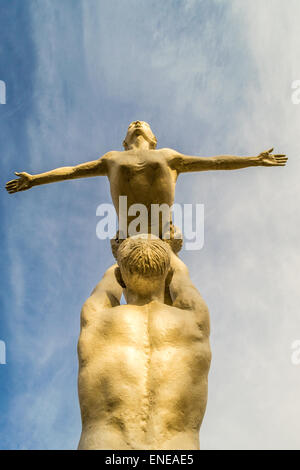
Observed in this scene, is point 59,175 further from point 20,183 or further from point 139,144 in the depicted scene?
point 139,144

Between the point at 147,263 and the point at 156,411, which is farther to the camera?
the point at 147,263

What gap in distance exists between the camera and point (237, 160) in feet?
25.7

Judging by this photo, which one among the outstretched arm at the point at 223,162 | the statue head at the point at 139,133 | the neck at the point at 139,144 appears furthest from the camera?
the statue head at the point at 139,133

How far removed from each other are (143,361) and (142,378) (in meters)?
0.21

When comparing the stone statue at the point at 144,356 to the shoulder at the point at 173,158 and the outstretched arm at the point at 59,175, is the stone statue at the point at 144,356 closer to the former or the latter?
the shoulder at the point at 173,158

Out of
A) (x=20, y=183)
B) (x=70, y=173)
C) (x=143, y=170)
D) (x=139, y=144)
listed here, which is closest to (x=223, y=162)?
(x=143, y=170)

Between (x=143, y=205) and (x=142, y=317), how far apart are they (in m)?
2.32

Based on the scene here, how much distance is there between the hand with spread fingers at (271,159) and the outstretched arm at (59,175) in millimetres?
2552

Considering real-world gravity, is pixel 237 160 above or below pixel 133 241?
above

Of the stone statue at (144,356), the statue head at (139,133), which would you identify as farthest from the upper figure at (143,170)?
the stone statue at (144,356)

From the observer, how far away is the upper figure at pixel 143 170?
7660 mm

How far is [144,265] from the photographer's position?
20.3 ft
